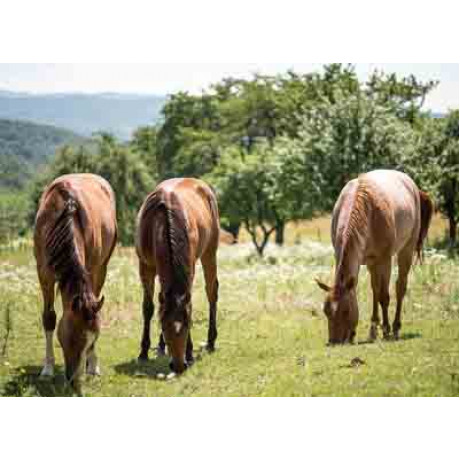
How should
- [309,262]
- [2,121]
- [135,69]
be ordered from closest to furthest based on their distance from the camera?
[135,69] → [2,121] → [309,262]

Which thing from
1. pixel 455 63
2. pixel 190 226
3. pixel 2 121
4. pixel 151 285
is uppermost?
pixel 455 63

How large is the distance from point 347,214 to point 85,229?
131 inches

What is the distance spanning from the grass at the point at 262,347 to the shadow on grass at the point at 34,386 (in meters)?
0.01

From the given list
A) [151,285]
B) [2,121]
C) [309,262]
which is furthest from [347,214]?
[309,262]

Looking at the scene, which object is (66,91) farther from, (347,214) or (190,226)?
(347,214)

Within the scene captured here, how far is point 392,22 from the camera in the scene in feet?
28.2

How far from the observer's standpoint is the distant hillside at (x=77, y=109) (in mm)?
10609

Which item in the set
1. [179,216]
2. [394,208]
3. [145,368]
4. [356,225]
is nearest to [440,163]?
[394,208]

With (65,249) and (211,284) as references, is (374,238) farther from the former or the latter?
(65,249)

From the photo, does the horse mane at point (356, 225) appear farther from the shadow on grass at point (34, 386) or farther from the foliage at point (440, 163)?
the foliage at point (440, 163)

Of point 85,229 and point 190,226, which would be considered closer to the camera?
point 85,229

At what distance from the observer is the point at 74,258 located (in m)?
6.91
